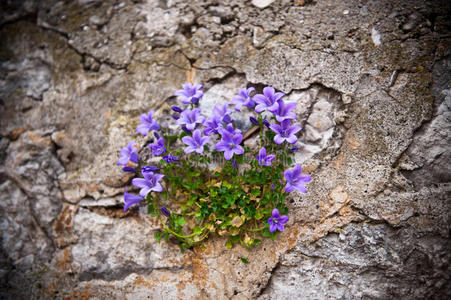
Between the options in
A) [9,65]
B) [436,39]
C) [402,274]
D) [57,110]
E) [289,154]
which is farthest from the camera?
[9,65]

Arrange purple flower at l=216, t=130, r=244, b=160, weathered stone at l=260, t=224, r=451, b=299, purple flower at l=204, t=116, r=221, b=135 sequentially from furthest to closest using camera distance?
1. purple flower at l=204, t=116, r=221, b=135
2. purple flower at l=216, t=130, r=244, b=160
3. weathered stone at l=260, t=224, r=451, b=299

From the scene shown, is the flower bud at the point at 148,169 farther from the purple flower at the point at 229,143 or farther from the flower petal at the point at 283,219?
the flower petal at the point at 283,219

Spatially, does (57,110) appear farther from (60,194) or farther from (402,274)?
(402,274)

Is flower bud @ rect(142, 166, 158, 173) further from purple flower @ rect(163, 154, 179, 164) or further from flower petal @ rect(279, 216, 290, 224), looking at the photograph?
flower petal @ rect(279, 216, 290, 224)

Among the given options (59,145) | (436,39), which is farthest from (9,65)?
(436,39)

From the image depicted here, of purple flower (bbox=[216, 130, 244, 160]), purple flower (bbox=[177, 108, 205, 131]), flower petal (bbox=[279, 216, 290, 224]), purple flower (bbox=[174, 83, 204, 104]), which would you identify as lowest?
flower petal (bbox=[279, 216, 290, 224])

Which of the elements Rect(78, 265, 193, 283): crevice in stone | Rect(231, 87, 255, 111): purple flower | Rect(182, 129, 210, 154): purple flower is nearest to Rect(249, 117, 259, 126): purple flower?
Rect(231, 87, 255, 111): purple flower
